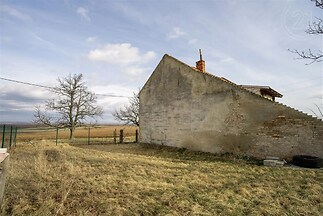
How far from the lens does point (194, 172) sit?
876 centimetres

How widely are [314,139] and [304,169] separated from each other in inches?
68.8

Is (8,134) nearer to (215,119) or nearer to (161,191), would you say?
(215,119)

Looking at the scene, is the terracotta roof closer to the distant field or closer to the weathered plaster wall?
the weathered plaster wall

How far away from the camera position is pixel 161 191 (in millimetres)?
6445

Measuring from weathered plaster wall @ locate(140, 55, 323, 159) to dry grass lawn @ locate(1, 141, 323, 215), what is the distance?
208cm

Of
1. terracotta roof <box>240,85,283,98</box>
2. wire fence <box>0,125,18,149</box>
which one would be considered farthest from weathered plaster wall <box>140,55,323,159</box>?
wire fence <box>0,125,18,149</box>

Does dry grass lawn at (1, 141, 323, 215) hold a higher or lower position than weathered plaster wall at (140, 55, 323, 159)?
lower

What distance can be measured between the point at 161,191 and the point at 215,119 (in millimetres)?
7786

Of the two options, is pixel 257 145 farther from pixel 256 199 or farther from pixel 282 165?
pixel 256 199

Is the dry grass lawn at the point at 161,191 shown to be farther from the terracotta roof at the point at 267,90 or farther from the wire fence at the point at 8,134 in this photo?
the terracotta roof at the point at 267,90

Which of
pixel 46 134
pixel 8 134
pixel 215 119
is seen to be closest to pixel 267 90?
pixel 215 119

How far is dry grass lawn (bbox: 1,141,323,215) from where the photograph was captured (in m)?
5.20

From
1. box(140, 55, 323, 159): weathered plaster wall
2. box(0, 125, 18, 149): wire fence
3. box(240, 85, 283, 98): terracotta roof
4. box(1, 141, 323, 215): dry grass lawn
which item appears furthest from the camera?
box(240, 85, 283, 98): terracotta roof

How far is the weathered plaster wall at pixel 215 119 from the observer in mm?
10867
